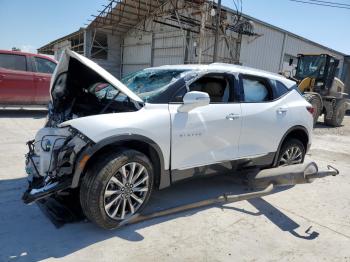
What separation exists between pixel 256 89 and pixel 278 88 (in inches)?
19.7

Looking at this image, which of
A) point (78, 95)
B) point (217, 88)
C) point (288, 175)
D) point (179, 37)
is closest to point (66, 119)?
point (78, 95)

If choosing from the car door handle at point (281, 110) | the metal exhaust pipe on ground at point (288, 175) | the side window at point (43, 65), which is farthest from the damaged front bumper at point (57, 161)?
the side window at point (43, 65)

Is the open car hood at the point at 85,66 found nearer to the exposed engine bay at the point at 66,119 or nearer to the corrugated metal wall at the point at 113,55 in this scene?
the exposed engine bay at the point at 66,119

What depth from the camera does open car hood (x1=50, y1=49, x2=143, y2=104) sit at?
3311 mm

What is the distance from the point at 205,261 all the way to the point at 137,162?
3.67 ft

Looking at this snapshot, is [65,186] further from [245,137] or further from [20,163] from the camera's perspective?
[20,163]

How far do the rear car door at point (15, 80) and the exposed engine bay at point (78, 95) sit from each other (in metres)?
5.88

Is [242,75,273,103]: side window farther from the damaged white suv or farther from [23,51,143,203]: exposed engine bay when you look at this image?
[23,51,143,203]: exposed engine bay

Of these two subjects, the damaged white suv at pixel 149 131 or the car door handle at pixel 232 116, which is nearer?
the damaged white suv at pixel 149 131

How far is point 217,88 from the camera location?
4.20 m

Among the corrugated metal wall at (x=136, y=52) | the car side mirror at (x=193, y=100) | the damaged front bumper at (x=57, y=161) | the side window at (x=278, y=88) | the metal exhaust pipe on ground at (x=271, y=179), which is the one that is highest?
the corrugated metal wall at (x=136, y=52)

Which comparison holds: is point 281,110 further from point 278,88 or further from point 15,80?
point 15,80

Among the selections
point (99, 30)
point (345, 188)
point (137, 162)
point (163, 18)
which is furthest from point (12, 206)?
point (99, 30)

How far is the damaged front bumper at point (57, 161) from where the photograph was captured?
2951 mm
